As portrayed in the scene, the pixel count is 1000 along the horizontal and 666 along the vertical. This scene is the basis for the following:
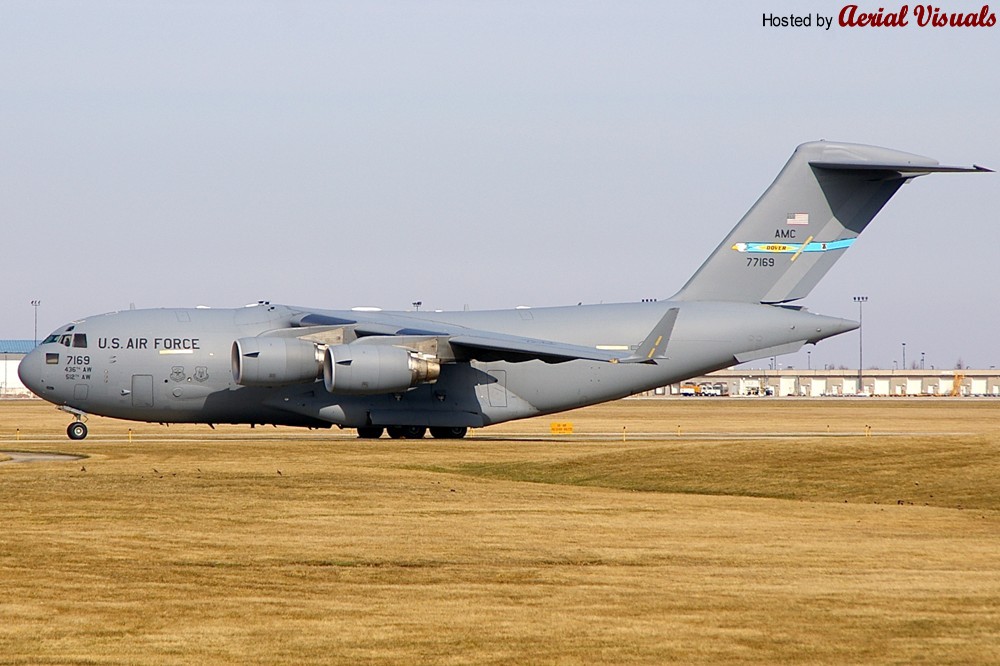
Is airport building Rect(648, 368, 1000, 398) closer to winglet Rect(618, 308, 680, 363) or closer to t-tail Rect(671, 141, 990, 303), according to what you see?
t-tail Rect(671, 141, 990, 303)

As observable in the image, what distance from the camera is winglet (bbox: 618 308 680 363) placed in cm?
3328

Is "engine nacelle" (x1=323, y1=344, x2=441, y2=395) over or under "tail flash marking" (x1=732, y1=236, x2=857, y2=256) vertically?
under

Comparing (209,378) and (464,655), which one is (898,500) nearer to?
(464,655)

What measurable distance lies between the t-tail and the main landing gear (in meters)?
7.26

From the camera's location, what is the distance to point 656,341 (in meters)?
33.3

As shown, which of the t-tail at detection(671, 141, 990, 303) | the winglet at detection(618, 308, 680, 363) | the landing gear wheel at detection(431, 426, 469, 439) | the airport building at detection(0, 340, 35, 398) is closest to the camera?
the winglet at detection(618, 308, 680, 363)

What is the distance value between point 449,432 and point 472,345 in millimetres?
4722

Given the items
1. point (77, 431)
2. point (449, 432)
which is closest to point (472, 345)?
point (449, 432)

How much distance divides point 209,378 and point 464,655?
26326 millimetres

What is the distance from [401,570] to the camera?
42.0 feet

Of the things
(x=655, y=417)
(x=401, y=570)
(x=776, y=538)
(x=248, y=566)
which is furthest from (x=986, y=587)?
(x=655, y=417)

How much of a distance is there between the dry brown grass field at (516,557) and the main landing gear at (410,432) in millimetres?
8607

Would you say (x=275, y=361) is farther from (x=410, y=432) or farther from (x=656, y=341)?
(x=656, y=341)

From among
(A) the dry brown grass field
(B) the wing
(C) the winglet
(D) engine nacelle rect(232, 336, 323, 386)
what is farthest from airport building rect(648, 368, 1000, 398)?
(A) the dry brown grass field
